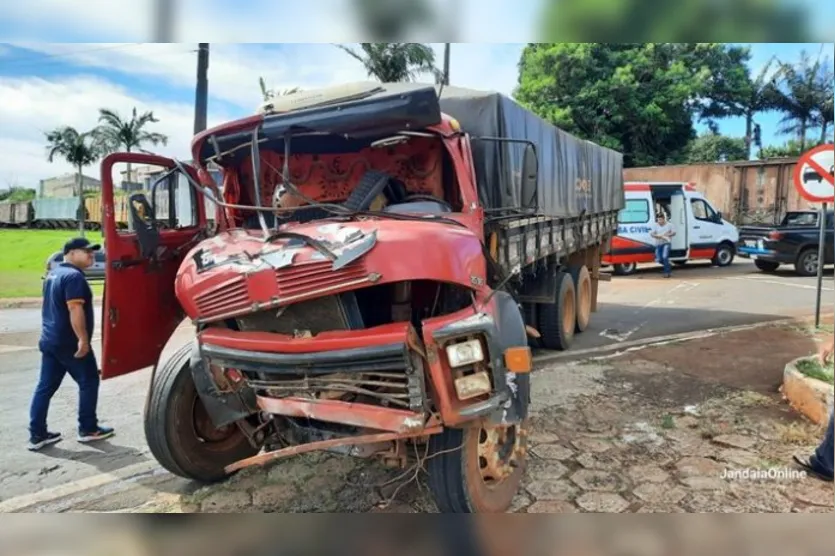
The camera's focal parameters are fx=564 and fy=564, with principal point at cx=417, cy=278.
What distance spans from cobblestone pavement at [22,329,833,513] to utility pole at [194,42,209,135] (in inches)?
96.7

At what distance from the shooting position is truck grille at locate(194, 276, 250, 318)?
2646 mm

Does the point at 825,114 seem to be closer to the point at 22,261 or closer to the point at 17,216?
the point at 17,216

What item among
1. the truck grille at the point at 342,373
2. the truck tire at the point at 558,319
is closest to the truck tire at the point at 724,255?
the truck tire at the point at 558,319

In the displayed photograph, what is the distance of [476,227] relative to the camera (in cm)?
333

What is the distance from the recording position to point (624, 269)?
1459 cm

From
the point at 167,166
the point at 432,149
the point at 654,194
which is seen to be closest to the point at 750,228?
the point at 654,194

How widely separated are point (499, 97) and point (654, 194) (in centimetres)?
1131

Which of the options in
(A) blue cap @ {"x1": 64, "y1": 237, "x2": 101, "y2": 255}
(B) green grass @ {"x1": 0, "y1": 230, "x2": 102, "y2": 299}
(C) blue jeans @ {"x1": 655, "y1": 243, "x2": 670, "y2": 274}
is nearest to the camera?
(A) blue cap @ {"x1": 64, "y1": 237, "x2": 101, "y2": 255}

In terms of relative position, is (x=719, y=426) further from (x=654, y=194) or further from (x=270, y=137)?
(x=654, y=194)

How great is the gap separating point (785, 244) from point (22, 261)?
608 inches

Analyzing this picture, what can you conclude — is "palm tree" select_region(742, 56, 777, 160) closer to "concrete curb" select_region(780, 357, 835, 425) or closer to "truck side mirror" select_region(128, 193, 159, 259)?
"concrete curb" select_region(780, 357, 835, 425)

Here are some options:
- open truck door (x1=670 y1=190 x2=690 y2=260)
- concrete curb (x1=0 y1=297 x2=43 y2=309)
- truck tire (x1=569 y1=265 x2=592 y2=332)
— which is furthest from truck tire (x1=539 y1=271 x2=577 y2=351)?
concrete curb (x1=0 y1=297 x2=43 y2=309)

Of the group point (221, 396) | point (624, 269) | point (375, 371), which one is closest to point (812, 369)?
point (375, 371)

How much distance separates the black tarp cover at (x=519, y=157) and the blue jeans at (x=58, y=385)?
129 inches
